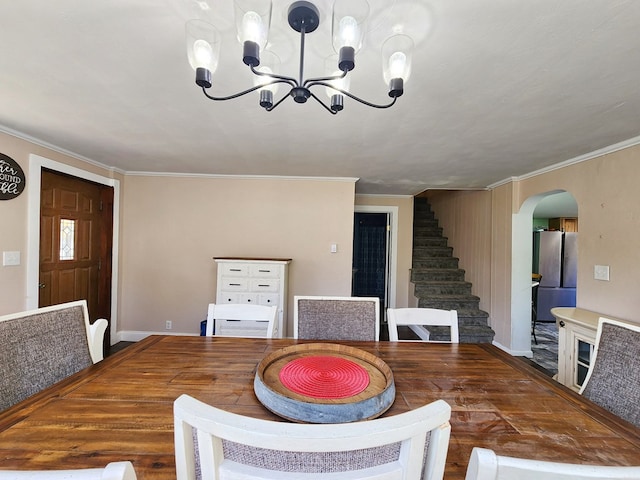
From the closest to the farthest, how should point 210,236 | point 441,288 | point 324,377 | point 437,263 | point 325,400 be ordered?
point 325,400 → point 324,377 → point 210,236 → point 441,288 → point 437,263

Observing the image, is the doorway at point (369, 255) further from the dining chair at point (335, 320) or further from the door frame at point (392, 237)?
the dining chair at point (335, 320)

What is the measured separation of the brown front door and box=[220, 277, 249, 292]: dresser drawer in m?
1.45

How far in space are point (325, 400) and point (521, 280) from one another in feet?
11.6

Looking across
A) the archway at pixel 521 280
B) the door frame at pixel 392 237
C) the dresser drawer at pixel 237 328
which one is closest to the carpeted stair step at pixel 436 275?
the door frame at pixel 392 237

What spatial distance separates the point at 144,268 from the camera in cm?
357

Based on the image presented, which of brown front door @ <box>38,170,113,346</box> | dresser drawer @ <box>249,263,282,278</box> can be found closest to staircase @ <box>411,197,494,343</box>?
dresser drawer @ <box>249,263,282,278</box>

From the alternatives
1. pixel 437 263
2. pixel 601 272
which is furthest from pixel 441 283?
pixel 601 272

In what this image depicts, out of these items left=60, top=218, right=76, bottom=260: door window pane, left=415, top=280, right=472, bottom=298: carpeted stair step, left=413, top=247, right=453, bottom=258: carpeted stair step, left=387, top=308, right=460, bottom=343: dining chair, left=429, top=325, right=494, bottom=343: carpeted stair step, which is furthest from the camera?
left=413, top=247, right=453, bottom=258: carpeted stair step

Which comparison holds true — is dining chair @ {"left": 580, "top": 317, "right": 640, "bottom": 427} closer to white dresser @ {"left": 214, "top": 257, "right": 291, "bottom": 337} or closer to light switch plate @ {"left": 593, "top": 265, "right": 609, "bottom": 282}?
light switch plate @ {"left": 593, "top": 265, "right": 609, "bottom": 282}

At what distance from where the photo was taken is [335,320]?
1.75 m

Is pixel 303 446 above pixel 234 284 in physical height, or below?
above

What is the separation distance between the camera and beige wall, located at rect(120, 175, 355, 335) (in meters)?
3.57

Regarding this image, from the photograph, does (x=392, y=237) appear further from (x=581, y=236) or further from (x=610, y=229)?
(x=610, y=229)

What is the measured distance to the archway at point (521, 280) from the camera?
3430 mm
